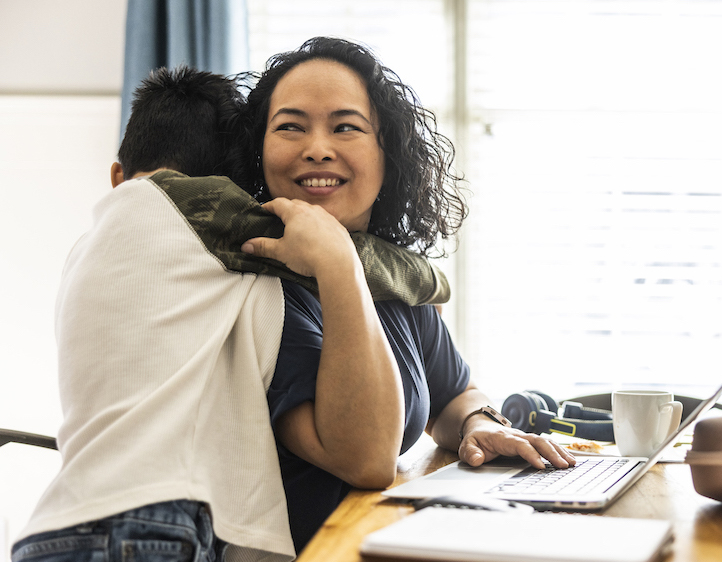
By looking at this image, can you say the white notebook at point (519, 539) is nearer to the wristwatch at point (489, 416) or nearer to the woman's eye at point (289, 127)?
the wristwatch at point (489, 416)

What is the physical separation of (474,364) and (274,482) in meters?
1.84

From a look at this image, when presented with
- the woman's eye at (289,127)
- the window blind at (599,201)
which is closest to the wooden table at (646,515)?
the woman's eye at (289,127)

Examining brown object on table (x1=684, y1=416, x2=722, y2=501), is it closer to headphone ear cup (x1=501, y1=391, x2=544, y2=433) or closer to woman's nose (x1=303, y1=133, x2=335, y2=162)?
headphone ear cup (x1=501, y1=391, x2=544, y2=433)

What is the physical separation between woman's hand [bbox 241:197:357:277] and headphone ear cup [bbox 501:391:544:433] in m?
0.64

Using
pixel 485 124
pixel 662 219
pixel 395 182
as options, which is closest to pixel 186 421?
pixel 395 182

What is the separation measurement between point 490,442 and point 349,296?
345 millimetres

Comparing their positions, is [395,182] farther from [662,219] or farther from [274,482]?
[662,219]

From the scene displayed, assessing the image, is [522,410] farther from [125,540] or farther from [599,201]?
[599,201]

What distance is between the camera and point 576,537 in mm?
491

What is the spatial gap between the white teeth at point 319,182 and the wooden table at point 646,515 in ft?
1.72

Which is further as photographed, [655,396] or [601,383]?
[601,383]

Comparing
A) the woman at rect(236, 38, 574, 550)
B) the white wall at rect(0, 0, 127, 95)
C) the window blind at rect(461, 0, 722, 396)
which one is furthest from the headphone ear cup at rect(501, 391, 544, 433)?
the white wall at rect(0, 0, 127, 95)

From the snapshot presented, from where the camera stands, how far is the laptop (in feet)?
2.22

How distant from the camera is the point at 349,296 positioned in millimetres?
824
